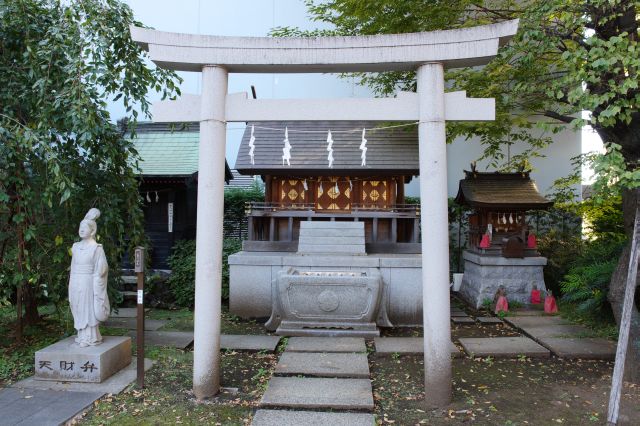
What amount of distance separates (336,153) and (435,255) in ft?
22.3

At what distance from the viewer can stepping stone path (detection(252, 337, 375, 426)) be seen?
4773 mm

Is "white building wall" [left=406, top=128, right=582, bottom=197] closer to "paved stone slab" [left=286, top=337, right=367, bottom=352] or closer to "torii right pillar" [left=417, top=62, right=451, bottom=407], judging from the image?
"paved stone slab" [left=286, top=337, right=367, bottom=352]

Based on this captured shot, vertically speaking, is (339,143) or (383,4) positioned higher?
(383,4)

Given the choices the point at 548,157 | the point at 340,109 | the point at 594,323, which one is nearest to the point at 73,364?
the point at 340,109

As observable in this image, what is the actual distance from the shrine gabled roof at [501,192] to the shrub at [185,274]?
20.8 feet

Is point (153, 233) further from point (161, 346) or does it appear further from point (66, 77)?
point (66, 77)

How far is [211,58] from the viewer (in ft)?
17.7

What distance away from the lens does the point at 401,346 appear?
24.6 feet

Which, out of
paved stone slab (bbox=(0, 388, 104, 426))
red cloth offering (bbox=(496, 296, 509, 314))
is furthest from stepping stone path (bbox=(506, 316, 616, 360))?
paved stone slab (bbox=(0, 388, 104, 426))

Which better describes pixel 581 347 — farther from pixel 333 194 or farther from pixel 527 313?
pixel 333 194

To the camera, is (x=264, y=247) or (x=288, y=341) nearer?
(x=288, y=341)

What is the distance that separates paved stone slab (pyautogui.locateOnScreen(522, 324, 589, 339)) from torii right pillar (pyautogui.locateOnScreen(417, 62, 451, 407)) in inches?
152

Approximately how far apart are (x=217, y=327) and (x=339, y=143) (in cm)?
742

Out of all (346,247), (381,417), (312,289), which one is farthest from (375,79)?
(381,417)
